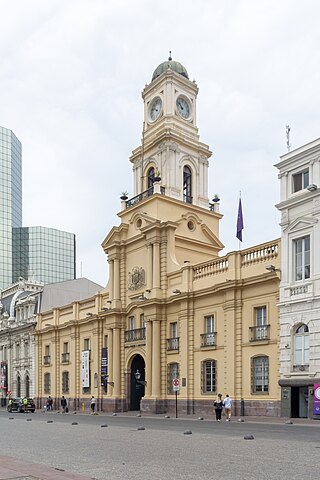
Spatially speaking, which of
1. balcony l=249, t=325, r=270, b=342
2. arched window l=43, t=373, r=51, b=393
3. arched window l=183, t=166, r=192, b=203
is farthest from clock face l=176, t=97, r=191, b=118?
arched window l=43, t=373, r=51, b=393

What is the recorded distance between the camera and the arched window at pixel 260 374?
113ft

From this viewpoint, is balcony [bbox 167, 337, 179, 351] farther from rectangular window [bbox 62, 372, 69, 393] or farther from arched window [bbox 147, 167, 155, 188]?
rectangular window [bbox 62, 372, 69, 393]

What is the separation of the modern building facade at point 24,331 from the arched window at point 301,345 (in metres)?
36.9

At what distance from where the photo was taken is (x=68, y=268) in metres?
162

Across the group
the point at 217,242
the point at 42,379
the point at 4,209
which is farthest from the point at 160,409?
the point at 4,209

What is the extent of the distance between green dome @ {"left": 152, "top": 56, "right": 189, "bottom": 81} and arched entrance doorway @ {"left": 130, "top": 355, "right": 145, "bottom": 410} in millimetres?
23511

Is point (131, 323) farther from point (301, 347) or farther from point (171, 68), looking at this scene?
point (171, 68)

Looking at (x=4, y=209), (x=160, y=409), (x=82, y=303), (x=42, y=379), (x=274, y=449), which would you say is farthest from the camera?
(x=4, y=209)

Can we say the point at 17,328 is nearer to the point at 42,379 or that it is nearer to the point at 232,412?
the point at 42,379

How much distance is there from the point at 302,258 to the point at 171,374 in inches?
574

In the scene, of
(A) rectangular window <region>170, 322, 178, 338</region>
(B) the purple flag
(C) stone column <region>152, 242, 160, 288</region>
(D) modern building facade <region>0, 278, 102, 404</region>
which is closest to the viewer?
(B) the purple flag

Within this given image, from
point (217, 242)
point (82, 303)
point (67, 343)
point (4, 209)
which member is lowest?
point (67, 343)

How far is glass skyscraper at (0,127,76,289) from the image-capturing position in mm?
147125

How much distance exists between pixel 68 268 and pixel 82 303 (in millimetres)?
108892
